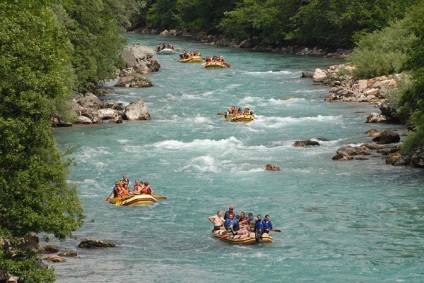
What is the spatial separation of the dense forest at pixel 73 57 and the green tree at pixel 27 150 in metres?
0.03

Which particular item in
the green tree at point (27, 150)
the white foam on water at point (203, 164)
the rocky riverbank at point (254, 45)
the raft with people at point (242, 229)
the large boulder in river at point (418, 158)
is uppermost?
the green tree at point (27, 150)

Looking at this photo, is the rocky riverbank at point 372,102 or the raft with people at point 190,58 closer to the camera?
the rocky riverbank at point 372,102

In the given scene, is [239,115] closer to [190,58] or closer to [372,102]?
[372,102]

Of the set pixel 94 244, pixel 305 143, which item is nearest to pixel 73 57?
pixel 305 143

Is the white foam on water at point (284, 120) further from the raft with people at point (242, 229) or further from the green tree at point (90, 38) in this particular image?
the raft with people at point (242, 229)

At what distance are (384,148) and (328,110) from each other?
10.9 m

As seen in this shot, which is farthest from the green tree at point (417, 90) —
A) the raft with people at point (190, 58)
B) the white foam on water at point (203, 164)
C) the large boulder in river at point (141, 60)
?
the raft with people at point (190, 58)

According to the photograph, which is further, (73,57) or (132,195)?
(73,57)

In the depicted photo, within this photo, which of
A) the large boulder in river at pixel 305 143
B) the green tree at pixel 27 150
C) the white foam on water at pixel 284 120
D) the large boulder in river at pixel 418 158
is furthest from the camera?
the white foam on water at pixel 284 120

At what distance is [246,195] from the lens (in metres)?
35.6

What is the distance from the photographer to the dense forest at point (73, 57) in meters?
21.3

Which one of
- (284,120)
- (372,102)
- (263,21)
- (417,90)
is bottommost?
(284,120)

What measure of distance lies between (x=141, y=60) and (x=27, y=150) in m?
51.5

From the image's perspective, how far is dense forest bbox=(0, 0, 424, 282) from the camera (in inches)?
840
